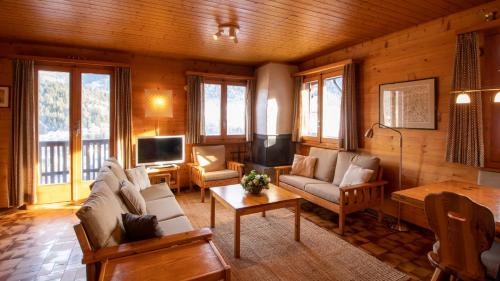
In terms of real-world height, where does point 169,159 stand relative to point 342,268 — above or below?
above

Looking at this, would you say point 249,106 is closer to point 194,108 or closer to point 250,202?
point 194,108

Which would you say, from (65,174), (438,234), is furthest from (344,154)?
(65,174)

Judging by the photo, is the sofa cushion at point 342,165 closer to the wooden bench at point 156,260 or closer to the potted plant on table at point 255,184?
the potted plant on table at point 255,184

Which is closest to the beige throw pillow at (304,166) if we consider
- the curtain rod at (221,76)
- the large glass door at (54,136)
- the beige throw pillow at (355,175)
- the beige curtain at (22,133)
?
the beige throw pillow at (355,175)

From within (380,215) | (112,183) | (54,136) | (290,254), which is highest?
(54,136)

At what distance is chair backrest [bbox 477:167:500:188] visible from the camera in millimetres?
2619

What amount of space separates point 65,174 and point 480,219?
16.8ft

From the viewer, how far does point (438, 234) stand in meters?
1.78

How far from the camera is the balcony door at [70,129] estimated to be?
13.8ft

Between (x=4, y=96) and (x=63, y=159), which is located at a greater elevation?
(x=4, y=96)

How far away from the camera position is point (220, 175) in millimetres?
4594

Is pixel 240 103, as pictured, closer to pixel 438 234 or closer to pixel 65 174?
pixel 65 174

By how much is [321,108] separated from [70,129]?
4.14 metres

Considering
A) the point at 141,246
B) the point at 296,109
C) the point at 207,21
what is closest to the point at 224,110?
the point at 296,109
